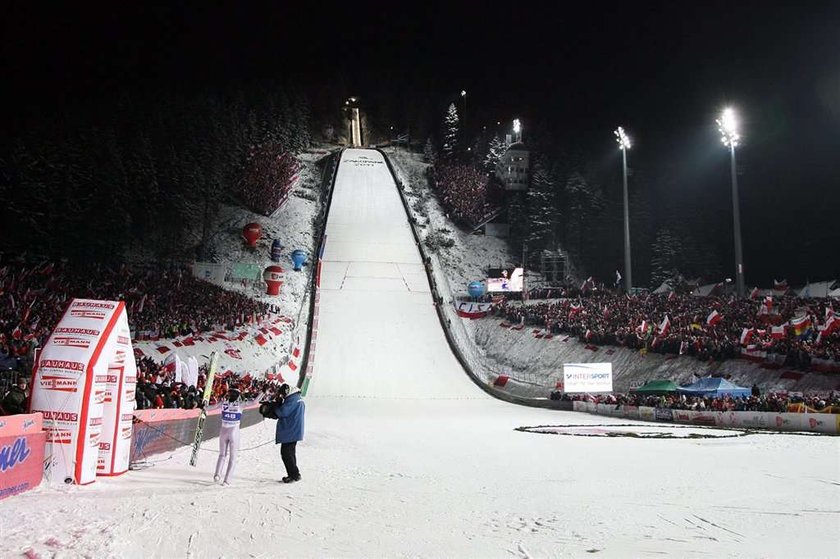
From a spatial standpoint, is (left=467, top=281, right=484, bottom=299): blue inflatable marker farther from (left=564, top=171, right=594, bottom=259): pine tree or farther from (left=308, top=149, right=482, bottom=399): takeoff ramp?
(left=564, top=171, right=594, bottom=259): pine tree

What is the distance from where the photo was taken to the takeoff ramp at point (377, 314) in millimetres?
29078

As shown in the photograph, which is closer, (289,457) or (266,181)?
(289,457)

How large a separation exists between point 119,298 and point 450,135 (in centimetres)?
5321

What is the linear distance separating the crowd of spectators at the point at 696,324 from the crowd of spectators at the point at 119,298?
16.4 meters

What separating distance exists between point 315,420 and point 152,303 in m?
12.4

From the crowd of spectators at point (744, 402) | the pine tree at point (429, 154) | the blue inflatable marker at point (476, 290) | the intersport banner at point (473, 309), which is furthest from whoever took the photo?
the pine tree at point (429, 154)

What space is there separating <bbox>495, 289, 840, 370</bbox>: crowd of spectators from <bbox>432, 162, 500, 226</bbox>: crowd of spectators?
19.7m

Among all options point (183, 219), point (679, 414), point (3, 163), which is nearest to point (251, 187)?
point (183, 219)

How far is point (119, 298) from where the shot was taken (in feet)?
80.8

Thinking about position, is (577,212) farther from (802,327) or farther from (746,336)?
(802,327)

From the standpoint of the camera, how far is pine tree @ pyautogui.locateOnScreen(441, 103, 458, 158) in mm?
71438

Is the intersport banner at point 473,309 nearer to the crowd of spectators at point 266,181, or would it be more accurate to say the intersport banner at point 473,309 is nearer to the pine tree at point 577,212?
the pine tree at point 577,212

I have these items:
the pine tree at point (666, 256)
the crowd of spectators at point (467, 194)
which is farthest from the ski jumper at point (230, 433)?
the crowd of spectators at point (467, 194)

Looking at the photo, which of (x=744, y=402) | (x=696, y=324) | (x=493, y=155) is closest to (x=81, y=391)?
(x=744, y=402)
